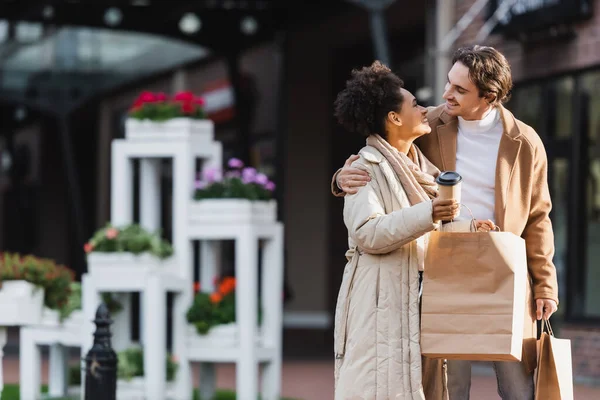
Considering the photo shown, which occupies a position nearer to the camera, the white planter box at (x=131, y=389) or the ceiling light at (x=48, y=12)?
the white planter box at (x=131, y=389)

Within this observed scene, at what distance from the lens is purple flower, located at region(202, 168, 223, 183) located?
400 inches

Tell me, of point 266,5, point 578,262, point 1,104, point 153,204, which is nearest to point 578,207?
point 578,262

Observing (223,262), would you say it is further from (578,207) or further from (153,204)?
(153,204)

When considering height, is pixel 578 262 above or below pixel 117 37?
below

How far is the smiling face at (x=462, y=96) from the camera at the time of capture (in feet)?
17.4

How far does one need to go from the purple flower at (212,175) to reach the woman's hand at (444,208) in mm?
5469

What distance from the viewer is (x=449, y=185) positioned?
4766 millimetres

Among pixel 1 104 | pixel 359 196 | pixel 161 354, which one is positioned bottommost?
pixel 161 354

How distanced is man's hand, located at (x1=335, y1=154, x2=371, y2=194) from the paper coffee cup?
1.27 ft

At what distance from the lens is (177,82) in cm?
2075

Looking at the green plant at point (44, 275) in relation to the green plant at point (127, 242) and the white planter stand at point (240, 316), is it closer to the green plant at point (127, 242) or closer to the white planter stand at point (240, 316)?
the green plant at point (127, 242)

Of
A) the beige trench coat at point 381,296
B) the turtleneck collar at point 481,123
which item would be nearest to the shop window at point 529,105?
the turtleneck collar at point 481,123

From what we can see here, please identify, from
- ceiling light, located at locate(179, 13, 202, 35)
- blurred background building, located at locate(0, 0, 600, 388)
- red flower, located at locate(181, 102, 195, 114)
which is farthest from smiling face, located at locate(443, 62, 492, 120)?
ceiling light, located at locate(179, 13, 202, 35)

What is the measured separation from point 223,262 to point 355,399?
49.0 feet
